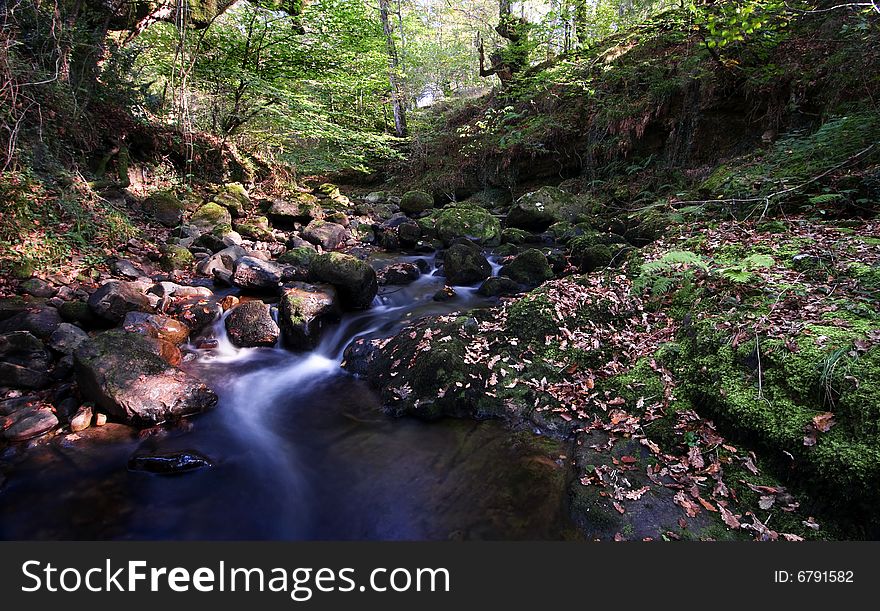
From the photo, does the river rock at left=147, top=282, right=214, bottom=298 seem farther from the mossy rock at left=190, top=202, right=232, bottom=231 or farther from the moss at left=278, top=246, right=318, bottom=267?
the mossy rock at left=190, top=202, right=232, bottom=231

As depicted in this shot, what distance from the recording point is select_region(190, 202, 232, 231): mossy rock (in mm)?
10625

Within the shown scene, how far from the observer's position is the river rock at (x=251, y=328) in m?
6.45

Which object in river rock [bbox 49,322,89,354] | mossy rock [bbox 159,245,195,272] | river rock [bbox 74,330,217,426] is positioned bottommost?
river rock [bbox 74,330,217,426]

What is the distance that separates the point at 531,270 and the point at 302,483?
225 inches

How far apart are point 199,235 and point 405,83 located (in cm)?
1344

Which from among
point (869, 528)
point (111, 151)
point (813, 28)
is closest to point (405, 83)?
point (111, 151)

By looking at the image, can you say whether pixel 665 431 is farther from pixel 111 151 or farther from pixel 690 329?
pixel 111 151

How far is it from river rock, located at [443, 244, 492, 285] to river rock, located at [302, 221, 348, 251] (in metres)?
4.38

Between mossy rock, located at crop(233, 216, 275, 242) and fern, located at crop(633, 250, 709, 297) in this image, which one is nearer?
fern, located at crop(633, 250, 709, 297)

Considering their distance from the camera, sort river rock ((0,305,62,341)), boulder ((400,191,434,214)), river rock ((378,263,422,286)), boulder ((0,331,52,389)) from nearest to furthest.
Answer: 1. boulder ((0,331,52,389))
2. river rock ((0,305,62,341))
3. river rock ((378,263,422,286))
4. boulder ((400,191,434,214))

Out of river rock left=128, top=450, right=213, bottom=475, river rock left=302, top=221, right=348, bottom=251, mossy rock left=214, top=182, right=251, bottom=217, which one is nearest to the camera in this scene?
river rock left=128, top=450, right=213, bottom=475

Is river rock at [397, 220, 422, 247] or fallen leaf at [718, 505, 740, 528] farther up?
river rock at [397, 220, 422, 247]

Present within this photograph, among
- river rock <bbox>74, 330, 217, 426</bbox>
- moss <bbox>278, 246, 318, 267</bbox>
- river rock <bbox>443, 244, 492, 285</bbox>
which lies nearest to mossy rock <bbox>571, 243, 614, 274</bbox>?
river rock <bbox>443, 244, 492, 285</bbox>

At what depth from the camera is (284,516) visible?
373cm
